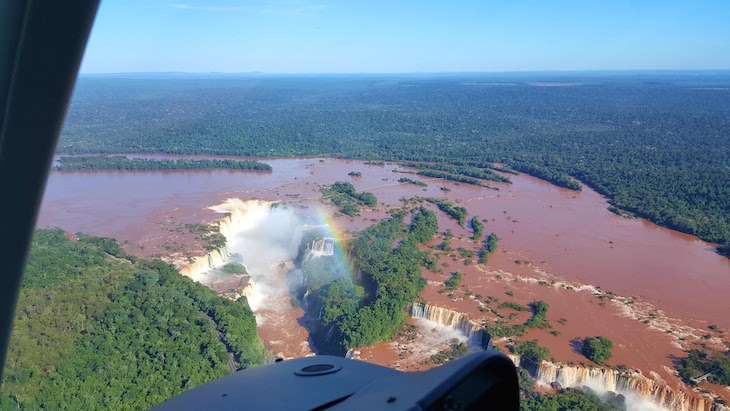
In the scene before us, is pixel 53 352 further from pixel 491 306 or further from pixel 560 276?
pixel 560 276

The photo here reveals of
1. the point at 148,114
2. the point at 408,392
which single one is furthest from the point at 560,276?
the point at 148,114

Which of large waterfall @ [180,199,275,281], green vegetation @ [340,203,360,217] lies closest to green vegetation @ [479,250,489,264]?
green vegetation @ [340,203,360,217]

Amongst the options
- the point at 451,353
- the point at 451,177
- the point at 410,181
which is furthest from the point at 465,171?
the point at 451,353

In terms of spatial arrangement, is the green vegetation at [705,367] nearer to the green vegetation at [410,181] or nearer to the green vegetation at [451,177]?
the green vegetation at [451,177]

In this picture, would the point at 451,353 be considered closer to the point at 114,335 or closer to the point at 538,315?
the point at 538,315

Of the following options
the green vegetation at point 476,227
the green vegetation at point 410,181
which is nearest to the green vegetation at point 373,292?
the green vegetation at point 476,227
